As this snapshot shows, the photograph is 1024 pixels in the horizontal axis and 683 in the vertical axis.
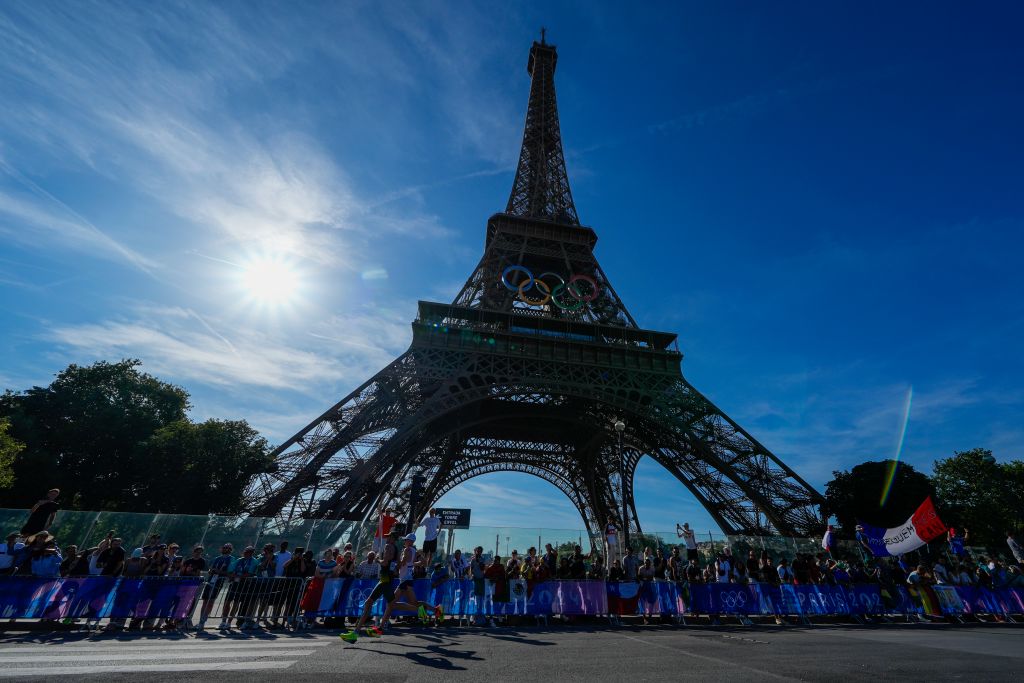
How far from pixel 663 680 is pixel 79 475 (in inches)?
1388

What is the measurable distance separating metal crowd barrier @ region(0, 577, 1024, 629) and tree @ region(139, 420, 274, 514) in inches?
615

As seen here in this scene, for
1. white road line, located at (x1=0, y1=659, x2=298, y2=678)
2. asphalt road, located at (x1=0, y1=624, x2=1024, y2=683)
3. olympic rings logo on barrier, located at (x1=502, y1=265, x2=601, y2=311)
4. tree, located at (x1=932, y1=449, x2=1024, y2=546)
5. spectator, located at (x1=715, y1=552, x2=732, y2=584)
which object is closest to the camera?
white road line, located at (x1=0, y1=659, x2=298, y2=678)

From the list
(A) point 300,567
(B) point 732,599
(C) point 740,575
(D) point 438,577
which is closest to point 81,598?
(A) point 300,567

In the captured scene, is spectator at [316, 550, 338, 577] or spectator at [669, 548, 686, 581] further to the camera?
spectator at [669, 548, 686, 581]

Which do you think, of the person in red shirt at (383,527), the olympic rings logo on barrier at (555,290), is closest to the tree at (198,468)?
the person in red shirt at (383,527)

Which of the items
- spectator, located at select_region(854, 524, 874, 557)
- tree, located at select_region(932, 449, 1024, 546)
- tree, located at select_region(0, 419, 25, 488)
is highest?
tree, located at select_region(932, 449, 1024, 546)

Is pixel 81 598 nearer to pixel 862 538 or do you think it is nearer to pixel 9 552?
pixel 9 552

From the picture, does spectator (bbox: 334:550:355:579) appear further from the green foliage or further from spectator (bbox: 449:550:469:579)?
the green foliage

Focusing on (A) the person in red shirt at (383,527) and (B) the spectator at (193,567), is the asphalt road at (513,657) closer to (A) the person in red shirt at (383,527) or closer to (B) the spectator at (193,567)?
(B) the spectator at (193,567)

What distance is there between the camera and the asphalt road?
5.20m

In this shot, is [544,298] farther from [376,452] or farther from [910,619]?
[910,619]

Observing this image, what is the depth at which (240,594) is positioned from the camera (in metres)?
10.3

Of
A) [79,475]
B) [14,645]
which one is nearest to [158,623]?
[14,645]

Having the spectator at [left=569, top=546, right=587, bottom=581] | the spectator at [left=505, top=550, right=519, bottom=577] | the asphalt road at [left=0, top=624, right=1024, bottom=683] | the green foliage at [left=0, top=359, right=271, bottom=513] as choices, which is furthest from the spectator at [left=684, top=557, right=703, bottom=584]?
the green foliage at [left=0, top=359, right=271, bottom=513]
